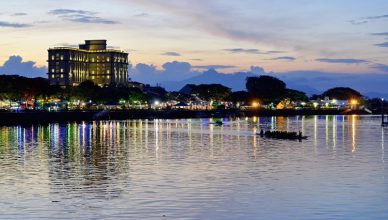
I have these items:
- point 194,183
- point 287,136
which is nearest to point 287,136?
point 287,136

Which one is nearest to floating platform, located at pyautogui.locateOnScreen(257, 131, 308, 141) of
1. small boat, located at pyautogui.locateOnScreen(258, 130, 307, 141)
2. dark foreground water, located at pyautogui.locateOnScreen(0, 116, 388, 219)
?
small boat, located at pyautogui.locateOnScreen(258, 130, 307, 141)

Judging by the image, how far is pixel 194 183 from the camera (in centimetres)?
4334

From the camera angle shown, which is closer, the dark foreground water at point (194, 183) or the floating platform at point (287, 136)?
the dark foreground water at point (194, 183)

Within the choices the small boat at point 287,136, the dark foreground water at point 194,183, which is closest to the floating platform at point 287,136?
the small boat at point 287,136

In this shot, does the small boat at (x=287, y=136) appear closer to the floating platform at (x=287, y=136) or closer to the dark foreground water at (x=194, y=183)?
the floating platform at (x=287, y=136)

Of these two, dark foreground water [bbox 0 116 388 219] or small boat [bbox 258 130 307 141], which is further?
small boat [bbox 258 130 307 141]

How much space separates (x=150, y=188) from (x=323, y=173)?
14160 mm

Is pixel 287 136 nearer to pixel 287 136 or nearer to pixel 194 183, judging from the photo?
pixel 287 136

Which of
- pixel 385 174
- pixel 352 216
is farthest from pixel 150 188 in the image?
pixel 385 174

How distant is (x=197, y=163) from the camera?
57219 millimetres

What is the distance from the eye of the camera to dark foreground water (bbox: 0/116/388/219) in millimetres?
33719

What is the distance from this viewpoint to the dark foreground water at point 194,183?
33.7 metres

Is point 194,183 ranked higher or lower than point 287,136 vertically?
lower

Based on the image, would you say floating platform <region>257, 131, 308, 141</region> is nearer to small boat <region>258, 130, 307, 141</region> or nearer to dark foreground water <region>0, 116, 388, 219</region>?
small boat <region>258, 130, 307, 141</region>
